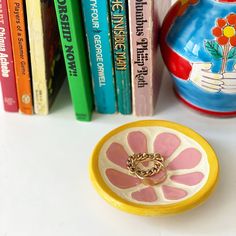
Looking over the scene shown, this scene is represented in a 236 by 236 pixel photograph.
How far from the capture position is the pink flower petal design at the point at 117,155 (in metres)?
0.59

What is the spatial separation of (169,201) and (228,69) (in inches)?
6.4

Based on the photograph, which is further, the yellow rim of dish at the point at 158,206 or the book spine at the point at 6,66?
the book spine at the point at 6,66

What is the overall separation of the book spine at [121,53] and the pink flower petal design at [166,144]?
7 cm

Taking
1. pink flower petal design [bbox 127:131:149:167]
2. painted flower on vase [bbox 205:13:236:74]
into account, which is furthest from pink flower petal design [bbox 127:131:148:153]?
painted flower on vase [bbox 205:13:236:74]

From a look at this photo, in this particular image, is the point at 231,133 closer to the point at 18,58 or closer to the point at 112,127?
the point at 112,127

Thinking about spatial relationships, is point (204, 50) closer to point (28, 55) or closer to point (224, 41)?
point (224, 41)

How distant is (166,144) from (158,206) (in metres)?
0.11

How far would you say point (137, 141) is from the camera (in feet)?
2.02

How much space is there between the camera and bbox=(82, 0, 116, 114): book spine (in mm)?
605

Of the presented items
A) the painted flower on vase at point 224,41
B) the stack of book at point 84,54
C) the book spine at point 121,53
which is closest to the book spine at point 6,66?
the stack of book at point 84,54

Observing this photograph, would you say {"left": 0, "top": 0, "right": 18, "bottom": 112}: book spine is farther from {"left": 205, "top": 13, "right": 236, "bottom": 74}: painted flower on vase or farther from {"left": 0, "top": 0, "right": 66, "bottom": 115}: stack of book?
{"left": 205, "top": 13, "right": 236, "bottom": 74}: painted flower on vase

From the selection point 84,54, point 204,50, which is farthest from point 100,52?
point 204,50

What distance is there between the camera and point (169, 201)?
1.78 ft

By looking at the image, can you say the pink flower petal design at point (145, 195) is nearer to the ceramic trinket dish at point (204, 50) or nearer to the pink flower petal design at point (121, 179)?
the pink flower petal design at point (121, 179)
